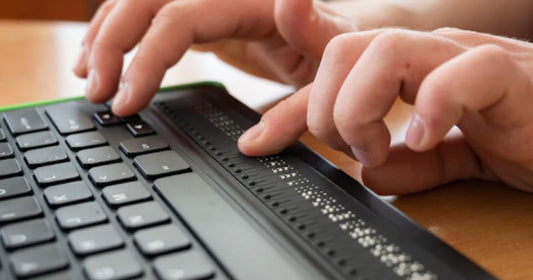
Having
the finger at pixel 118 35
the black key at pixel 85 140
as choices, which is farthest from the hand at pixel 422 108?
the finger at pixel 118 35

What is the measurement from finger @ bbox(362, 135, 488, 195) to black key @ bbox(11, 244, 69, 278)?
21cm

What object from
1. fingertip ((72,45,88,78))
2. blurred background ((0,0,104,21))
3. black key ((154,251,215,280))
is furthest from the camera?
blurred background ((0,0,104,21))

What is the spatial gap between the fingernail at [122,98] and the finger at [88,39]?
0.12 meters

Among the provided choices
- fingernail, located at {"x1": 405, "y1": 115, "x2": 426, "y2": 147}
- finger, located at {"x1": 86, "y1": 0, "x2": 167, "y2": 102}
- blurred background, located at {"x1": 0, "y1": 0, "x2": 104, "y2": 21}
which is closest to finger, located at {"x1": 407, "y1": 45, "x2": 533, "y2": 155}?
fingernail, located at {"x1": 405, "y1": 115, "x2": 426, "y2": 147}

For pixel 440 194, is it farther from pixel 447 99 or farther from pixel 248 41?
pixel 248 41

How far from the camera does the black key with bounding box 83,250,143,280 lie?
0.30 m

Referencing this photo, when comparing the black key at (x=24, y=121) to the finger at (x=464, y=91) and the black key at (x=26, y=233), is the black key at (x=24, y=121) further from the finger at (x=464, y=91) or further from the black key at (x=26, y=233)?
the finger at (x=464, y=91)

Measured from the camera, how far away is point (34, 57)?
0.86 m

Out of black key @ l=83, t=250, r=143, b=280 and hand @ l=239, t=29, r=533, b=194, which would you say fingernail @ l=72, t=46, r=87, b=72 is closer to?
hand @ l=239, t=29, r=533, b=194

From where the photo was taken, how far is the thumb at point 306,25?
56 centimetres

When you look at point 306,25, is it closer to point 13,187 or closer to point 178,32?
point 178,32

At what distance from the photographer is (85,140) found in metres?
0.48

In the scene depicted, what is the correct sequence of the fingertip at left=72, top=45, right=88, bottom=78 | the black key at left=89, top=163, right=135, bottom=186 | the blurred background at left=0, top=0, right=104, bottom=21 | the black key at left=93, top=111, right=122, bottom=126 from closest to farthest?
the black key at left=89, top=163, right=135, bottom=186
the black key at left=93, top=111, right=122, bottom=126
the fingertip at left=72, top=45, right=88, bottom=78
the blurred background at left=0, top=0, right=104, bottom=21

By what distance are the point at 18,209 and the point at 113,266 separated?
0.09m
